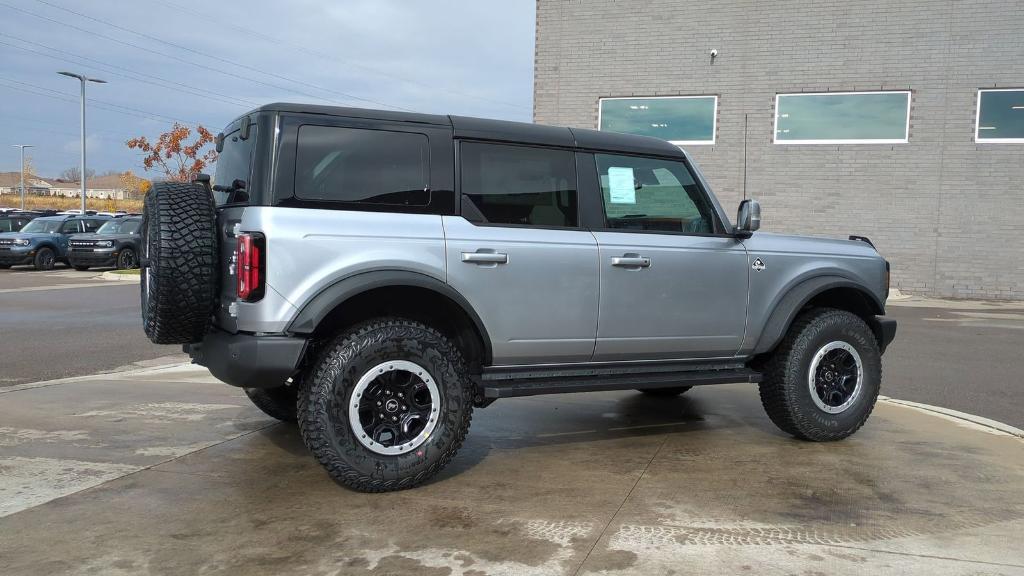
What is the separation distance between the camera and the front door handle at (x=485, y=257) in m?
4.38

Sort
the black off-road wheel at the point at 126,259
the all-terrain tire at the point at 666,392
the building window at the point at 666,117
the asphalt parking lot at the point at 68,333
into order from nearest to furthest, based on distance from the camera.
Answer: the all-terrain tire at the point at 666,392 → the asphalt parking lot at the point at 68,333 → the building window at the point at 666,117 → the black off-road wheel at the point at 126,259

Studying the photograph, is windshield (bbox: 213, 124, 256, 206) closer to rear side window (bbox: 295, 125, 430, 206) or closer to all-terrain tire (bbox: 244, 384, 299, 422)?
Answer: rear side window (bbox: 295, 125, 430, 206)

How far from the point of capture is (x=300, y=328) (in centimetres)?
400

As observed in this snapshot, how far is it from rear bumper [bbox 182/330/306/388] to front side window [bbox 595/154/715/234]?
2087 mm

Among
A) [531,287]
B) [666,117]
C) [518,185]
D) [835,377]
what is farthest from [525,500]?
[666,117]

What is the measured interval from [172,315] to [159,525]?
1.03m

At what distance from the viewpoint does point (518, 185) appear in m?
4.73

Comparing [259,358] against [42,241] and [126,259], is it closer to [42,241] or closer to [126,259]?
[126,259]

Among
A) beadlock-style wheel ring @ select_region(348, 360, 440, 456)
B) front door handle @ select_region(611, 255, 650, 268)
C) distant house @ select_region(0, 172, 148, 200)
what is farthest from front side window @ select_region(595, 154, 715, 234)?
distant house @ select_region(0, 172, 148, 200)

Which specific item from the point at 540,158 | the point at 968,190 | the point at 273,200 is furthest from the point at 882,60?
the point at 273,200

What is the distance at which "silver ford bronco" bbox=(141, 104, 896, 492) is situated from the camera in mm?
4047

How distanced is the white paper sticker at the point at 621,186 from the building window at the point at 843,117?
49.6ft

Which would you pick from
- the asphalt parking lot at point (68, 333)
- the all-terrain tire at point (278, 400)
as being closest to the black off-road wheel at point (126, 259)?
the asphalt parking lot at point (68, 333)

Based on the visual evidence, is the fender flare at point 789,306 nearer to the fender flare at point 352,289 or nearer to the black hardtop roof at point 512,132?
the black hardtop roof at point 512,132
